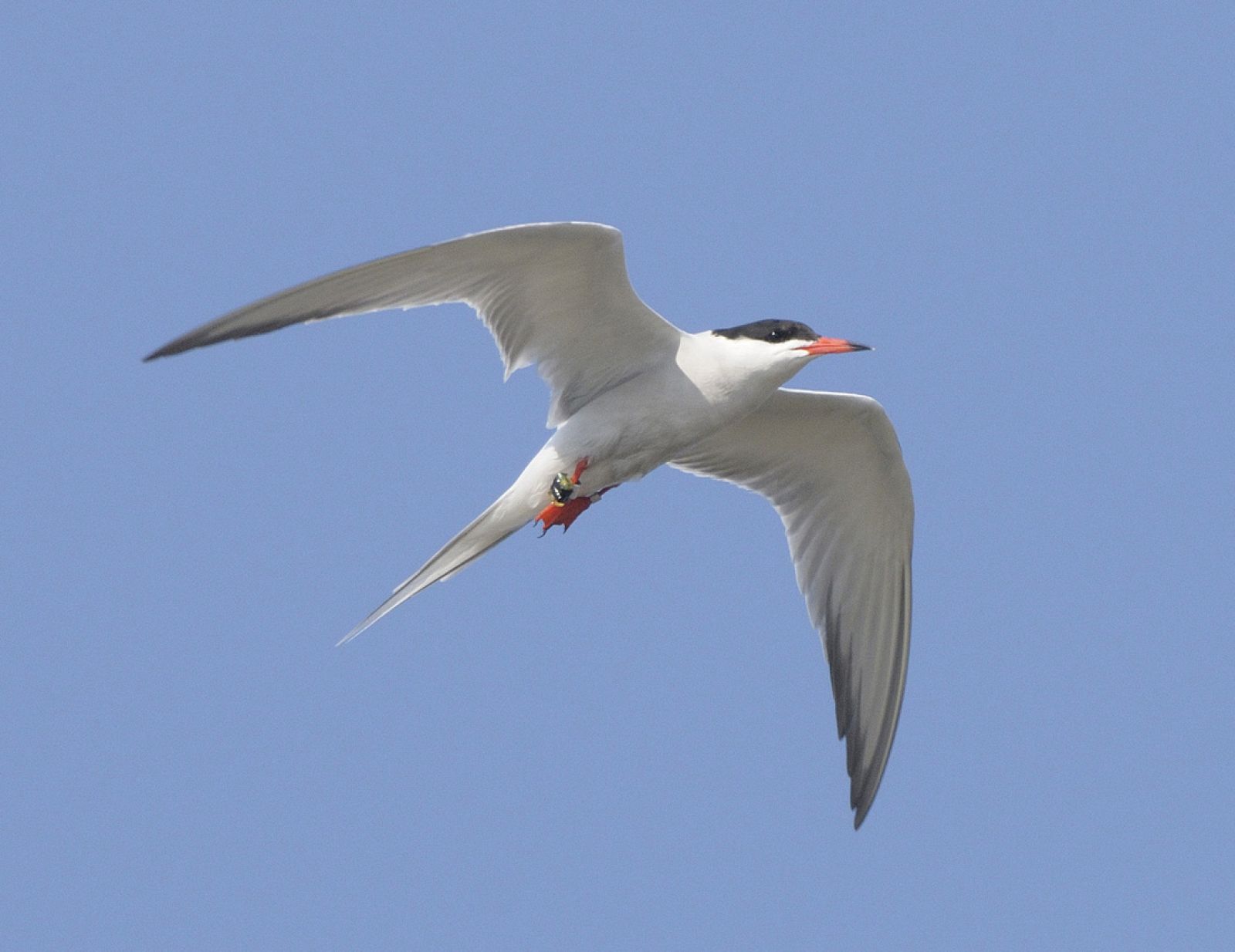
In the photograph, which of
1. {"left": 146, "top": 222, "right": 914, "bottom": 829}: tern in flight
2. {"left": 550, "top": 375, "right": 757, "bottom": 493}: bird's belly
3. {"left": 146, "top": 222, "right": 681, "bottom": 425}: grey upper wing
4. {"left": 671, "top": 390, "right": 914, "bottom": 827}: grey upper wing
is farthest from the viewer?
{"left": 671, "top": 390, "right": 914, "bottom": 827}: grey upper wing

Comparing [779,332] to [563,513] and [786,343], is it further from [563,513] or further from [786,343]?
[563,513]

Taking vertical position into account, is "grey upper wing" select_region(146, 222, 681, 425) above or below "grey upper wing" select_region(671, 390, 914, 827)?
above

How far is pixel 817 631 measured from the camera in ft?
32.1

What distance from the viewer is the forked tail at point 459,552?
8.61m

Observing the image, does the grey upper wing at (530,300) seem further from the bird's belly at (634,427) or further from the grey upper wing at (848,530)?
the grey upper wing at (848,530)

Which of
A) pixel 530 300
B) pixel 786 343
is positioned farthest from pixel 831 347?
pixel 530 300

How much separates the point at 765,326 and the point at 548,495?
145cm

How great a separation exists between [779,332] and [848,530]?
196cm

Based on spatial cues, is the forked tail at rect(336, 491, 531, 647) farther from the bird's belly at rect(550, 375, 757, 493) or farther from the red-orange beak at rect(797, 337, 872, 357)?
the red-orange beak at rect(797, 337, 872, 357)

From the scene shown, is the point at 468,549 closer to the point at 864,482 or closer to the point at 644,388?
the point at 644,388

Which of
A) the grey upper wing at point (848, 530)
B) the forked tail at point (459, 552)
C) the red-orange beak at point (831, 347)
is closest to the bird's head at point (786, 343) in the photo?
the red-orange beak at point (831, 347)

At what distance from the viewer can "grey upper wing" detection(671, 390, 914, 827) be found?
9555mm

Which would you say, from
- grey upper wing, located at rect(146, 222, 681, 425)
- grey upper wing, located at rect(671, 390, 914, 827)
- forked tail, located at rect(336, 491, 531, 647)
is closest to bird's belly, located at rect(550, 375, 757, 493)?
grey upper wing, located at rect(146, 222, 681, 425)

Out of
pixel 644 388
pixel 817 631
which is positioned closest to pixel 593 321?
pixel 644 388
